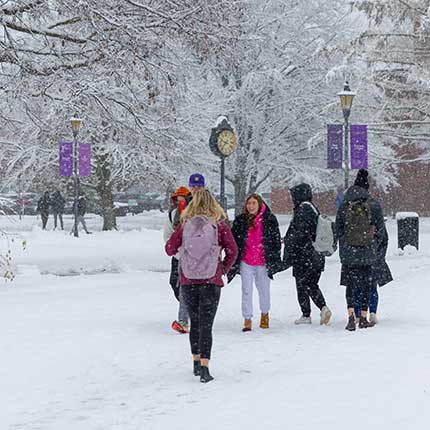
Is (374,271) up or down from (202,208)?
down

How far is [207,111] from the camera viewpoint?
33406 millimetres

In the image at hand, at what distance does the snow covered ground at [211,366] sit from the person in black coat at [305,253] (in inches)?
16.8

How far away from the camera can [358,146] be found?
76.0 ft

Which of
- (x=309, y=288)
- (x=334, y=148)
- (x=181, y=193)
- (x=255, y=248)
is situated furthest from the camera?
(x=334, y=148)

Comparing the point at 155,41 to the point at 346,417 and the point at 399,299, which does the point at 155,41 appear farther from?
the point at 346,417

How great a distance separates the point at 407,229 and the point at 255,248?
41.4ft

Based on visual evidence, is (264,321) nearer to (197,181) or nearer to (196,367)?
(197,181)

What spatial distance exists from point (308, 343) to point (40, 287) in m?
8.20

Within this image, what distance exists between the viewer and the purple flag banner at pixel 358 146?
2278 cm

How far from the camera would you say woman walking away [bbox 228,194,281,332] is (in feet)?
36.2

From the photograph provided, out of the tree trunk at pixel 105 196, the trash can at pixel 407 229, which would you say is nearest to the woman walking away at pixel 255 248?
the trash can at pixel 407 229

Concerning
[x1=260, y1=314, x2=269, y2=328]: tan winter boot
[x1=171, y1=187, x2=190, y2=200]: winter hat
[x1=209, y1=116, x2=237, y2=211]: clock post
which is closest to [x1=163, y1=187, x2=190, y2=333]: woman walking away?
[x1=171, y1=187, x2=190, y2=200]: winter hat

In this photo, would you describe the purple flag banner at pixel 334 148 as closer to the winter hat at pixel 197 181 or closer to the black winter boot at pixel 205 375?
the winter hat at pixel 197 181

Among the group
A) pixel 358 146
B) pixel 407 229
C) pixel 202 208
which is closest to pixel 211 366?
pixel 202 208
